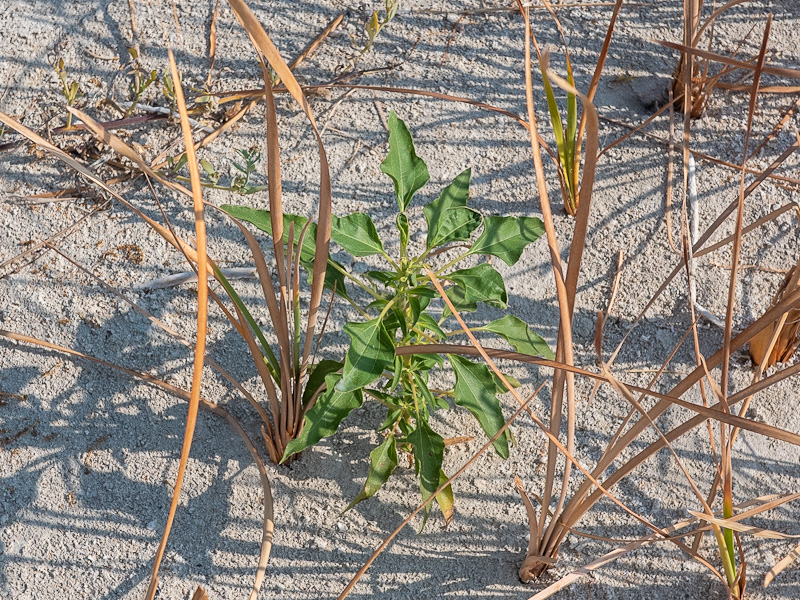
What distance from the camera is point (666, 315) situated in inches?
71.6

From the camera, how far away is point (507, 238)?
4.61ft

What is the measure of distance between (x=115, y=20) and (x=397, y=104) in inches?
Result: 36.0

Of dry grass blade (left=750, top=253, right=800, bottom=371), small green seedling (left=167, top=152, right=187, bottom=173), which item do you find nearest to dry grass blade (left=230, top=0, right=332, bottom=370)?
small green seedling (left=167, top=152, right=187, bottom=173)

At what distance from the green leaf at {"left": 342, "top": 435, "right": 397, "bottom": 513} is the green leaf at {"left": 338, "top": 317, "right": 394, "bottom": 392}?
274 mm

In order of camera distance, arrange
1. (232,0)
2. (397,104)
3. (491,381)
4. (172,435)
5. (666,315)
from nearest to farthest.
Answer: (232,0)
(491,381)
(172,435)
(666,315)
(397,104)

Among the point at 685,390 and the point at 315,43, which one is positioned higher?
the point at 315,43

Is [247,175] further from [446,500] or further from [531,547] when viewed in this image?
[531,547]

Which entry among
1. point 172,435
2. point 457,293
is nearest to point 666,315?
point 457,293

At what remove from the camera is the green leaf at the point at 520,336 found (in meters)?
1.39

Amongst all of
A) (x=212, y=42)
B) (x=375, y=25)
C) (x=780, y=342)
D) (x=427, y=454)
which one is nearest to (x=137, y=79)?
(x=212, y=42)

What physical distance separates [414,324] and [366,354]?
0.54ft

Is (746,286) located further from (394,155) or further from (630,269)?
(394,155)

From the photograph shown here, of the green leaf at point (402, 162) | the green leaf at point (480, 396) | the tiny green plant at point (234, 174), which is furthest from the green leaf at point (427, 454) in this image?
the tiny green plant at point (234, 174)

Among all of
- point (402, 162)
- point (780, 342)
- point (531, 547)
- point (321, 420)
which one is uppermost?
point (402, 162)
